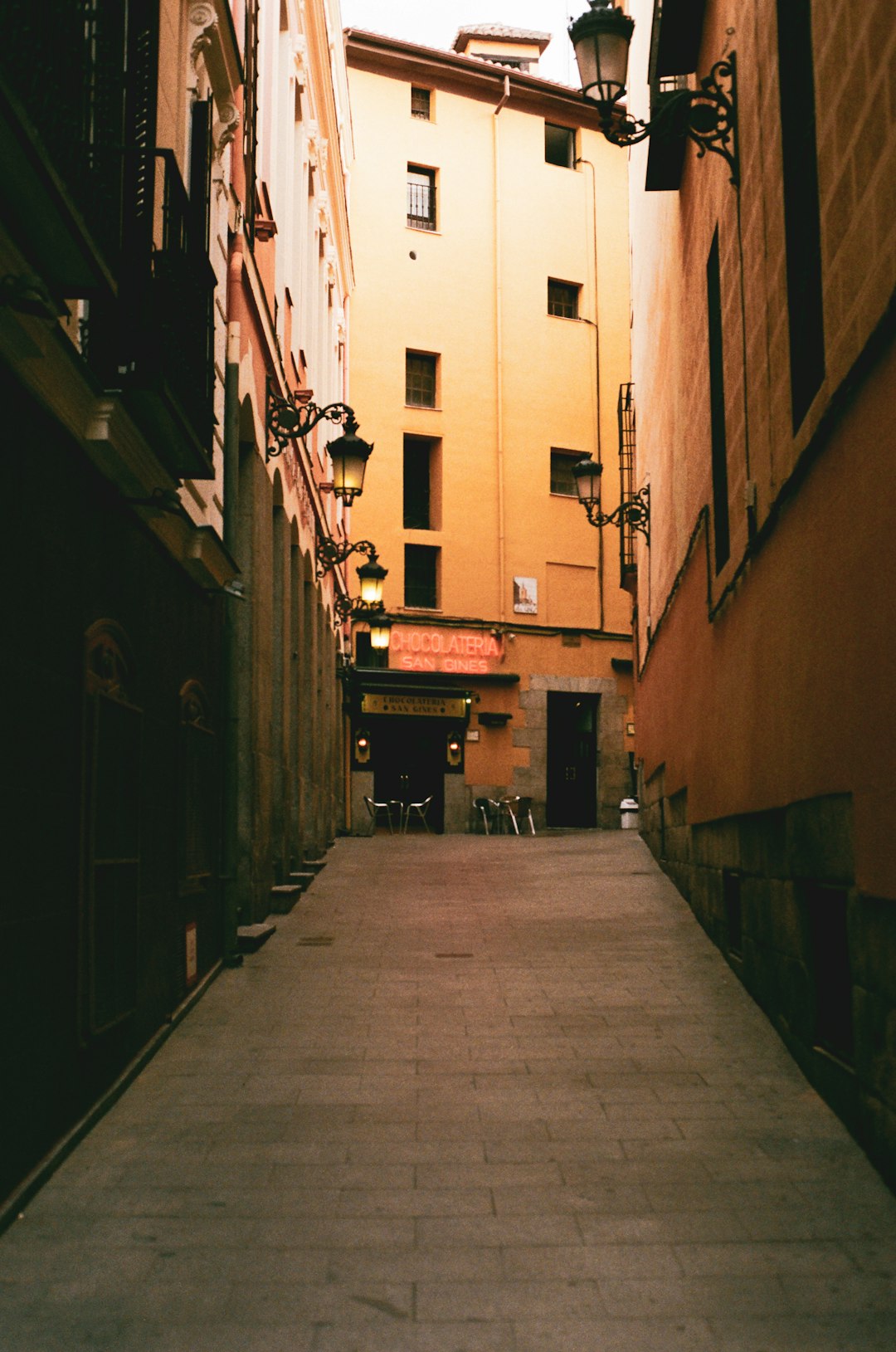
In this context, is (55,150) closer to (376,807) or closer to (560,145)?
(376,807)

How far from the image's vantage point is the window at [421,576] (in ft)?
98.6

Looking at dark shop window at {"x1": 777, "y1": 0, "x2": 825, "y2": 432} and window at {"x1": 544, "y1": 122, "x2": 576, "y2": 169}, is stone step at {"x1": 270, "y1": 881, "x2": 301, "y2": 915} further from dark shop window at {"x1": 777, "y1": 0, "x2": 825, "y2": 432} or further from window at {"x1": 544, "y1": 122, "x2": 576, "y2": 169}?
window at {"x1": 544, "y1": 122, "x2": 576, "y2": 169}

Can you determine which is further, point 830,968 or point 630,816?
point 630,816

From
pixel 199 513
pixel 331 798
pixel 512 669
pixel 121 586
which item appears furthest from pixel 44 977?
pixel 512 669

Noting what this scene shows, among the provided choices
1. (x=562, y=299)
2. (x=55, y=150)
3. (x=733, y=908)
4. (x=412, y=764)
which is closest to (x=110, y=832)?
(x=55, y=150)

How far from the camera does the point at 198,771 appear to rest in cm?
906

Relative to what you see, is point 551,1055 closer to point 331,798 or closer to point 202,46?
point 202,46

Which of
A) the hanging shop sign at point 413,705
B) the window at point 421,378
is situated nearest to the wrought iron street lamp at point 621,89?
the hanging shop sign at point 413,705

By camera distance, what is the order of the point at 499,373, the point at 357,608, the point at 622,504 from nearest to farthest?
the point at 622,504 → the point at 357,608 → the point at 499,373

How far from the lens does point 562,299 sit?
33188mm

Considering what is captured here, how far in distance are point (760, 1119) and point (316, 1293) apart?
8.75 feet

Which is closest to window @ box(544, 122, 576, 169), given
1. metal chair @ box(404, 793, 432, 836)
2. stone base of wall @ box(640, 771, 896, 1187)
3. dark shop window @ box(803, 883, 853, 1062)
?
metal chair @ box(404, 793, 432, 836)

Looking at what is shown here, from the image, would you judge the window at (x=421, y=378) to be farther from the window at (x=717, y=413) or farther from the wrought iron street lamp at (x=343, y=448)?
the window at (x=717, y=413)

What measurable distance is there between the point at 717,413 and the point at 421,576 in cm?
1990
